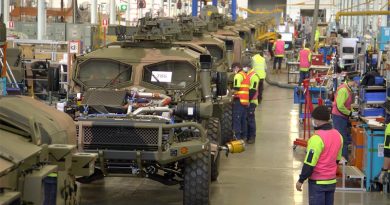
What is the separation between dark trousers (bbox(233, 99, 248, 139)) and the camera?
16859mm

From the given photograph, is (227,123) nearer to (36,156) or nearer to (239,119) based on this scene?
(239,119)

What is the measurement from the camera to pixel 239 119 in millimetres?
17000

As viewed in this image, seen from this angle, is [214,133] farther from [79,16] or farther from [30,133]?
[79,16]

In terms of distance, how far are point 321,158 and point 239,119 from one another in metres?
8.22

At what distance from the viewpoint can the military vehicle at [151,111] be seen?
10087 millimetres

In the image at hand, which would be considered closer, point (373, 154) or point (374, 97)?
point (373, 154)

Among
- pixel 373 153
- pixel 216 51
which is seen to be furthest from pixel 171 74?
pixel 216 51

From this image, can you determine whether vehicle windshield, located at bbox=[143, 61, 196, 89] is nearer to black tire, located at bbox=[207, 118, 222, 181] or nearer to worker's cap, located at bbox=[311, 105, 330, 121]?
black tire, located at bbox=[207, 118, 222, 181]

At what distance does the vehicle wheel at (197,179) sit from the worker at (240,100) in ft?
20.7

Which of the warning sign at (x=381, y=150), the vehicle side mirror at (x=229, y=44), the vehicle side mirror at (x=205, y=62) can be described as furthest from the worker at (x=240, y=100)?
the warning sign at (x=381, y=150)

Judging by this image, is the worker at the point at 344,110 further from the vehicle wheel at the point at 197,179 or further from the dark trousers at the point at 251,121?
the vehicle wheel at the point at 197,179

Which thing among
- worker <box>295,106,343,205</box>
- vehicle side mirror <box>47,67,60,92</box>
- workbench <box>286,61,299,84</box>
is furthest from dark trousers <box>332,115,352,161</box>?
workbench <box>286,61,299,84</box>

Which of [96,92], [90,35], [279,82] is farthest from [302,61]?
[96,92]

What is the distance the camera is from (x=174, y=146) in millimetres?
10055
